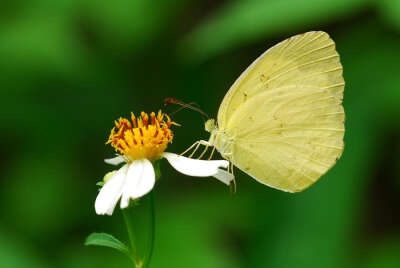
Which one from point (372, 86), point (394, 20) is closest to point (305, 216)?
point (372, 86)

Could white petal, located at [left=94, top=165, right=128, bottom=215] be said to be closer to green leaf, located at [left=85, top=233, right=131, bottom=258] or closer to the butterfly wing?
green leaf, located at [left=85, top=233, right=131, bottom=258]

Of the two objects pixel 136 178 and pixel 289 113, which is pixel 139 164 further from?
pixel 289 113

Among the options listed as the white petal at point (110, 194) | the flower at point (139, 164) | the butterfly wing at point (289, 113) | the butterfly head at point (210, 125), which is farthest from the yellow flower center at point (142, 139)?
the butterfly wing at point (289, 113)

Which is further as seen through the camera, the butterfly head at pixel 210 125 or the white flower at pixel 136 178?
the butterfly head at pixel 210 125

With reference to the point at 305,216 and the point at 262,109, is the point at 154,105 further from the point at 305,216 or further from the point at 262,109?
the point at 262,109

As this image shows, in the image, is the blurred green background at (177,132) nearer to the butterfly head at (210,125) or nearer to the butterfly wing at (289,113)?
the butterfly wing at (289,113)

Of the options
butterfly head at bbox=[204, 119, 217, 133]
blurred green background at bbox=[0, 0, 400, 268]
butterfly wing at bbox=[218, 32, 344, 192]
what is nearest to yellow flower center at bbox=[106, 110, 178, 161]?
butterfly head at bbox=[204, 119, 217, 133]

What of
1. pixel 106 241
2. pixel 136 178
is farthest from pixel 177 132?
pixel 106 241
